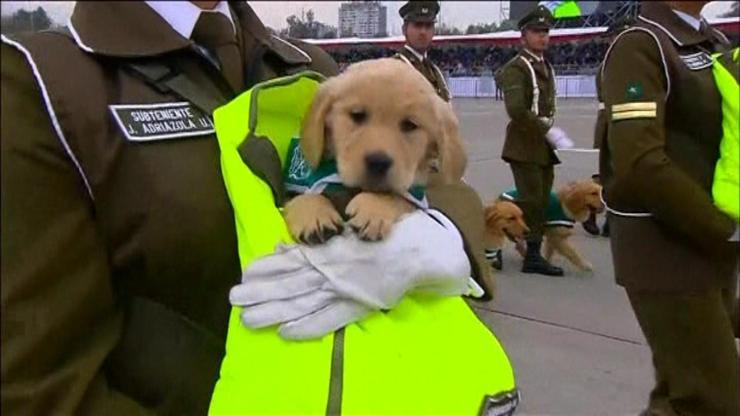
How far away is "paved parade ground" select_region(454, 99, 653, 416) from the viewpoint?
4.56 m

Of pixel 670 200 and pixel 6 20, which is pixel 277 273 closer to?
pixel 6 20

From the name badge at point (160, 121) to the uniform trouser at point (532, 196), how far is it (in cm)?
571

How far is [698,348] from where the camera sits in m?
3.06

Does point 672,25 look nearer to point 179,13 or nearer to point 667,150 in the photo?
point 667,150

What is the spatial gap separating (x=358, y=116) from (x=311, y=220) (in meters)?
0.26

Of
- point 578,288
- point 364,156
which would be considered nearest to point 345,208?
point 364,156

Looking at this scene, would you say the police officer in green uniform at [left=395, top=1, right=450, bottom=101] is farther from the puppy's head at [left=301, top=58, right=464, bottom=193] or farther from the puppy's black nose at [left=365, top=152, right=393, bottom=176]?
the puppy's black nose at [left=365, top=152, right=393, bottom=176]

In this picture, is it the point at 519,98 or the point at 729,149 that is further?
the point at 519,98

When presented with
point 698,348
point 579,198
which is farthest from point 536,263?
point 698,348

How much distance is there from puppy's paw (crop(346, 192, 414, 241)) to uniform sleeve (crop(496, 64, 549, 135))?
556cm

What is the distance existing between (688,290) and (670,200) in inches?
12.7

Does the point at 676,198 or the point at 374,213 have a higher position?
the point at 374,213

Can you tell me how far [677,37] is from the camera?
307 cm

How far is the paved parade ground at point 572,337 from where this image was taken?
4.56m
